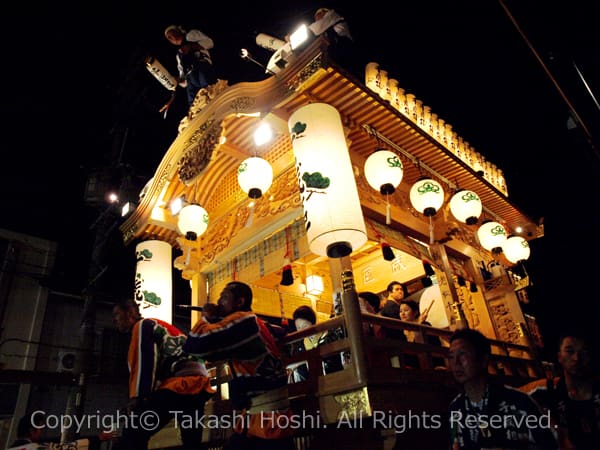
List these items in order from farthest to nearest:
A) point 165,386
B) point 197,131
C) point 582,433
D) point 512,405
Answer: point 197,131 → point 165,386 → point 582,433 → point 512,405


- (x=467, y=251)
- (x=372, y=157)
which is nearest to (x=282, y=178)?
(x=372, y=157)

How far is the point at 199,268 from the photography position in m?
8.77

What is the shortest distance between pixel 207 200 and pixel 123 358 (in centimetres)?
1460

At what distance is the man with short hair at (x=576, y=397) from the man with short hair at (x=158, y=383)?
11.2 feet

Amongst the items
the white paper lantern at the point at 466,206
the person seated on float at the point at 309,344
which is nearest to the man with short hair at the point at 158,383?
the person seated on float at the point at 309,344

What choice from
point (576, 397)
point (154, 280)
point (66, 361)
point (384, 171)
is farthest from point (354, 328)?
point (66, 361)

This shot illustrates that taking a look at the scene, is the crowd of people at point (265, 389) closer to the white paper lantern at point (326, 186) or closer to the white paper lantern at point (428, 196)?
the white paper lantern at point (326, 186)

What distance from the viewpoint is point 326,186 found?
526 cm

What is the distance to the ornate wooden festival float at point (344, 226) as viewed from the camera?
4.48 m

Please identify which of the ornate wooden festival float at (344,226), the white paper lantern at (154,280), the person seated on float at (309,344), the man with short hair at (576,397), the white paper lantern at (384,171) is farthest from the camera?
the white paper lantern at (154,280)

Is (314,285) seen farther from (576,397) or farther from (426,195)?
(576,397)

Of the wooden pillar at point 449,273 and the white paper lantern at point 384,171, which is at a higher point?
the white paper lantern at point 384,171

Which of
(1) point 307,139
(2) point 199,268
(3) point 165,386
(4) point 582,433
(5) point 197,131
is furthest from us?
(2) point 199,268

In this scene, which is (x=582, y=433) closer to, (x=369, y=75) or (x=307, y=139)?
(x=307, y=139)
